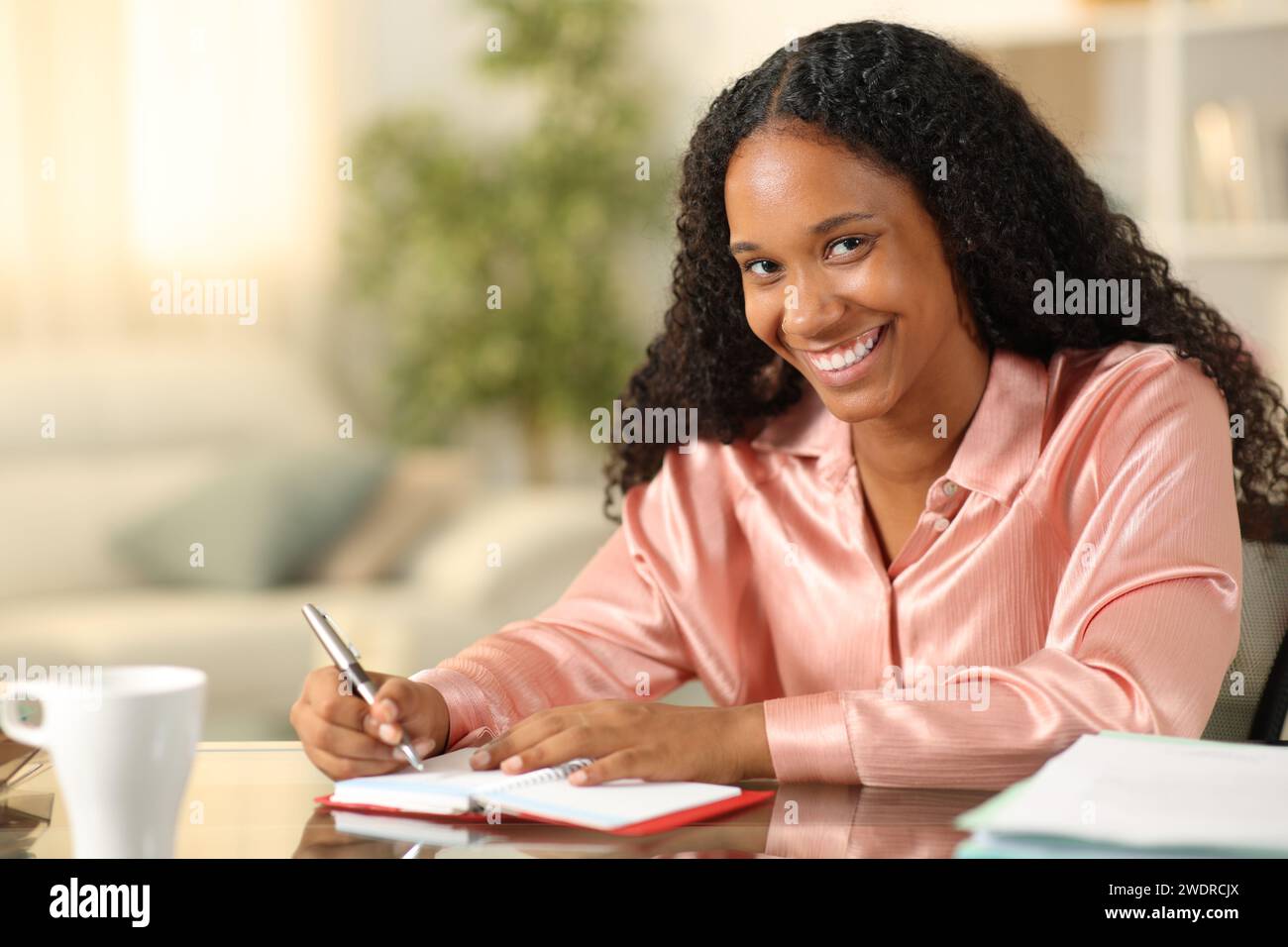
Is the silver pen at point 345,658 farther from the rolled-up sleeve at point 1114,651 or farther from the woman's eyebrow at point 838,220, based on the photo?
the woman's eyebrow at point 838,220

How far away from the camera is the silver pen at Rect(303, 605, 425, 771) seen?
1.01 metres

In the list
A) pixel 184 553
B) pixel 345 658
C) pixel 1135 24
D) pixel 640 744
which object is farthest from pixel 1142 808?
pixel 1135 24

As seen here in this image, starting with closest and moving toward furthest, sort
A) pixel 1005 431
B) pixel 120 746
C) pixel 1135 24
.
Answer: pixel 120 746 < pixel 1005 431 < pixel 1135 24

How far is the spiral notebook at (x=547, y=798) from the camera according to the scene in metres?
0.90

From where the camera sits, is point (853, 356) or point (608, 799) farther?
point (853, 356)

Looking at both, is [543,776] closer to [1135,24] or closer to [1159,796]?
[1159,796]

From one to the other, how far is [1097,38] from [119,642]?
9.13ft

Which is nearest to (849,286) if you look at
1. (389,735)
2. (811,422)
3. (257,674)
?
(811,422)

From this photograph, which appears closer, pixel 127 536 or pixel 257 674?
pixel 257 674

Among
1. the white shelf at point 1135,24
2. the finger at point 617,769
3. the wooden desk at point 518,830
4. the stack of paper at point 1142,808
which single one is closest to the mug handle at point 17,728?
the wooden desk at point 518,830

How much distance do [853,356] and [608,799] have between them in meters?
0.51

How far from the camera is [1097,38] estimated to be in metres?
3.72

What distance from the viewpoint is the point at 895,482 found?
1413mm

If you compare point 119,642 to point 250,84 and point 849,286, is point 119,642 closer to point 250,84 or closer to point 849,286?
point 250,84
